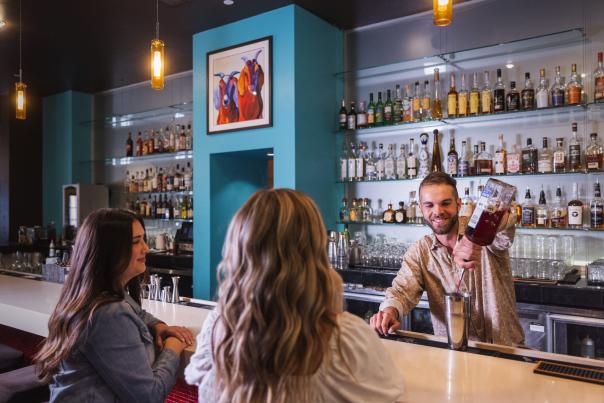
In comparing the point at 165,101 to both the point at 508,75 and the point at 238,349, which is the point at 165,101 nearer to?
the point at 508,75

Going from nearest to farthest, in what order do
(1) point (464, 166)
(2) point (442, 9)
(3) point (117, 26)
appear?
(2) point (442, 9) < (1) point (464, 166) < (3) point (117, 26)

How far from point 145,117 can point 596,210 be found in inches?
192

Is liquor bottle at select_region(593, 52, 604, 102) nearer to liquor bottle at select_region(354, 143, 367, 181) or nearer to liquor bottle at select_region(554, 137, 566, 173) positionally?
liquor bottle at select_region(554, 137, 566, 173)

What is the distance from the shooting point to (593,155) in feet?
10.9

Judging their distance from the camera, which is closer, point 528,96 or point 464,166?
point 528,96

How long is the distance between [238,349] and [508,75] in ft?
11.6

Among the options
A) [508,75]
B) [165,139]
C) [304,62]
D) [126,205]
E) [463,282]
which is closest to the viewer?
[463,282]

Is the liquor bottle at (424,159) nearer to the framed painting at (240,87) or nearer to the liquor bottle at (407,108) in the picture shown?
the liquor bottle at (407,108)

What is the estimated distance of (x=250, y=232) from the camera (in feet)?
3.13

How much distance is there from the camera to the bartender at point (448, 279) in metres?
1.95

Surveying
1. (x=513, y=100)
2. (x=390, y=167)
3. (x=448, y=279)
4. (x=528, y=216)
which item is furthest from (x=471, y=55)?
(x=448, y=279)

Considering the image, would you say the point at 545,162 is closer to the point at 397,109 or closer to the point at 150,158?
the point at 397,109

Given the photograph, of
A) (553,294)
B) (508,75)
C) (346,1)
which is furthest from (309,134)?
(553,294)

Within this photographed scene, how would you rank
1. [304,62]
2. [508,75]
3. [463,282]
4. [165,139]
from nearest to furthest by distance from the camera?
[463,282] → [508,75] → [304,62] → [165,139]
